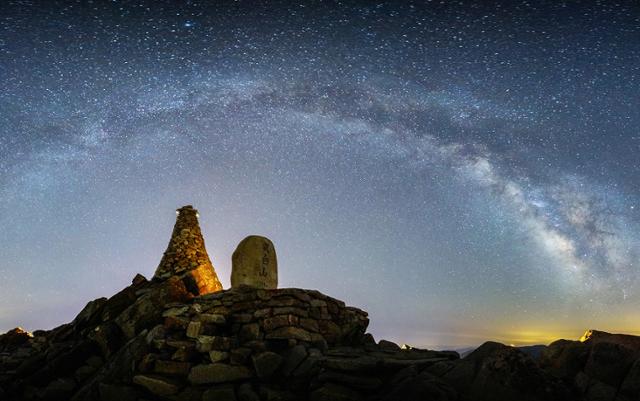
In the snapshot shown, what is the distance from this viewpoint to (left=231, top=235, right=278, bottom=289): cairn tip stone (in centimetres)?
1257

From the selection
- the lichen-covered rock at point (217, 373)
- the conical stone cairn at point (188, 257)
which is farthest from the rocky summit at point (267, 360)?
the conical stone cairn at point (188, 257)

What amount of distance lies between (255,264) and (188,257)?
186 inches

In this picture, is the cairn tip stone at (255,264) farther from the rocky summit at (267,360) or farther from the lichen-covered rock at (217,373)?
the lichen-covered rock at (217,373)

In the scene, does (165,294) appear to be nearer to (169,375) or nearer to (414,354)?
(169,375)

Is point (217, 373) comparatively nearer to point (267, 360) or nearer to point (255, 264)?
point (267, 360)

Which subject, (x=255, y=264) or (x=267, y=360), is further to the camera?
(x=255, y=264)

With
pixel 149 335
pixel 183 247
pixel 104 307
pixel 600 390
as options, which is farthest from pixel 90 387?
pixel 600 390

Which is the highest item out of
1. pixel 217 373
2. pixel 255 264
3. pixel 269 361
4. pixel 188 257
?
pixel 188 257

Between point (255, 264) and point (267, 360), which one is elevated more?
point (255, 264)

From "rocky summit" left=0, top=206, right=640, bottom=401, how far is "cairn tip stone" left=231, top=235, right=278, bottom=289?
0.05m

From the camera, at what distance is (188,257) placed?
15891 millimetres

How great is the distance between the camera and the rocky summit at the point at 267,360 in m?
5.14

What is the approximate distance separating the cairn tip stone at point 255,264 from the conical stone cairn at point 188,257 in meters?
2.50

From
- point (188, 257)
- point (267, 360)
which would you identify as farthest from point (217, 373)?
point (188, 257)
